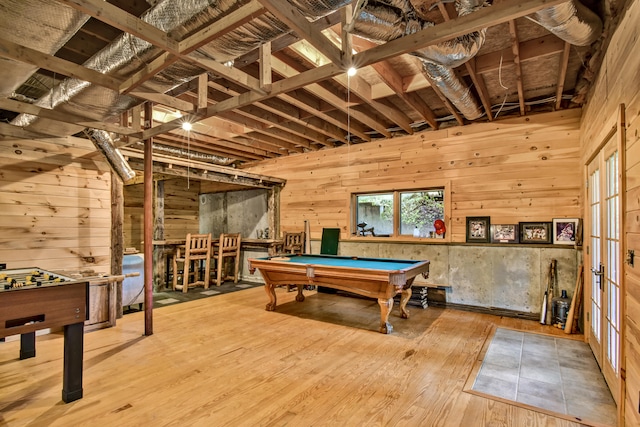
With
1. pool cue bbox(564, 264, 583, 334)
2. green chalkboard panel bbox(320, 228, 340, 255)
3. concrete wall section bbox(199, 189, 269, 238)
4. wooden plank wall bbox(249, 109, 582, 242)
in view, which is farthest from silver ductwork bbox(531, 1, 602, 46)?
concrete wall section bbox(199, 189, 269, 238)

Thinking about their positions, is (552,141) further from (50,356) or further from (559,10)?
(50,356)

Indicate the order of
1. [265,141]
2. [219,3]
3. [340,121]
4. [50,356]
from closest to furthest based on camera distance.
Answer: [219,3] → [50,356] → [340,121] → [265,141]

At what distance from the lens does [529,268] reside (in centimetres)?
443

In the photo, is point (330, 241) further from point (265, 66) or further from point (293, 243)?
point (265, 66)

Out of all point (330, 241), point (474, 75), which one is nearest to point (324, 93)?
point (474, 75)

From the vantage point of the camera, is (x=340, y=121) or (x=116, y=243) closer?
(x=116, y=243)

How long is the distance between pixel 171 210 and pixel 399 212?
580 cm

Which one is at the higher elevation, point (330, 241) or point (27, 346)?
point (330, 241)

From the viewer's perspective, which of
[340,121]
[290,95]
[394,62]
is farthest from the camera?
[340,121]

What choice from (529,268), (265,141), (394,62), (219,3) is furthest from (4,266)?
(529,268)

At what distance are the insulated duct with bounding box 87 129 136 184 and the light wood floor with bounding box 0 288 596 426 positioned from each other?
6.38 feet

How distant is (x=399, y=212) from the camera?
5.66 meters

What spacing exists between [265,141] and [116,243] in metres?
3.09

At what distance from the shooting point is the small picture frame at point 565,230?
13.6 ft
